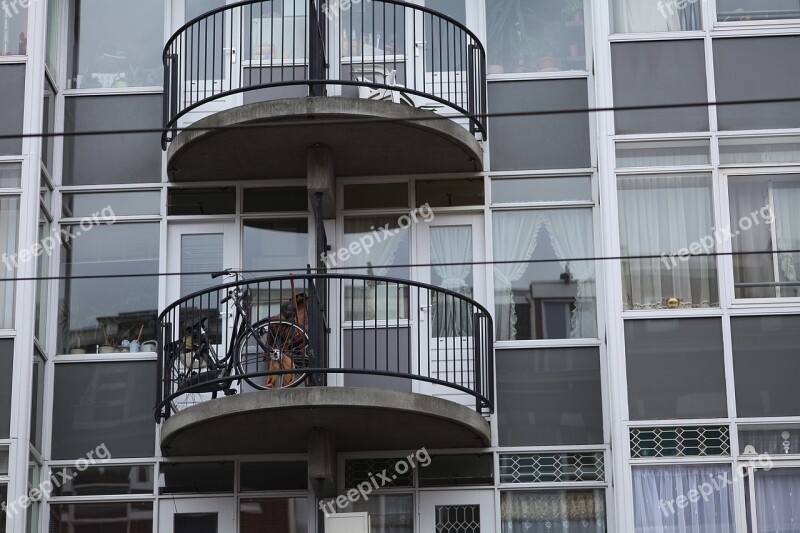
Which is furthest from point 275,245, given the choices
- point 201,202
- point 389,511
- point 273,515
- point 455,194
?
point 389,511

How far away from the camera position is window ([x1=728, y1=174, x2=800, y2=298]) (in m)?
17.1

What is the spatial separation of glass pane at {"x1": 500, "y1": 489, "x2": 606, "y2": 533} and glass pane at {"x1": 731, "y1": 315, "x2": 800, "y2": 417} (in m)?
1.77

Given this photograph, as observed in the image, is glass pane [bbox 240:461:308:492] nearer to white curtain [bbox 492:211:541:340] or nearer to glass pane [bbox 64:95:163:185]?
white curtain [bbox 492:211:541:340]

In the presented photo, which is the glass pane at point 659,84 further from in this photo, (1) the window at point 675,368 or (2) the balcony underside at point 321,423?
(2) the balcony underside at point 321,423

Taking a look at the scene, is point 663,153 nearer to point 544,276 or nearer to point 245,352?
point 544,276

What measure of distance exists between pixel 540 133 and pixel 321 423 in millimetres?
4170

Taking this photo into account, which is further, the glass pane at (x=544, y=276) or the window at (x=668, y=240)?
the glass pane at (x=544, y=276)

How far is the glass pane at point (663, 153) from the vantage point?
57.3ft

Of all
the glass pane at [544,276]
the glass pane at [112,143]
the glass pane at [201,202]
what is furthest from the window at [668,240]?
the glass pane at [112,143]

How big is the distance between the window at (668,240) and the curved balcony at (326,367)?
5.14ft

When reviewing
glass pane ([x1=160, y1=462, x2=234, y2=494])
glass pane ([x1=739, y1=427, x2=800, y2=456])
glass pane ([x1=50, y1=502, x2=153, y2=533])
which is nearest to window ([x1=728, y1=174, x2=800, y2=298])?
glass pane ([x1=739, y1=427, x2=800, y2=456])

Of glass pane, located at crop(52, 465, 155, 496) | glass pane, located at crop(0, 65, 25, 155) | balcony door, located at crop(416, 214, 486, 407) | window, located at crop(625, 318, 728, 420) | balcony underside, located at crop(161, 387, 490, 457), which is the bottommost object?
glass pane, located at crop(52, 465, 155, 496)

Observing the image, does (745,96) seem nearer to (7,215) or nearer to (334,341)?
(334,341)

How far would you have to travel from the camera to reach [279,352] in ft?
55.3
